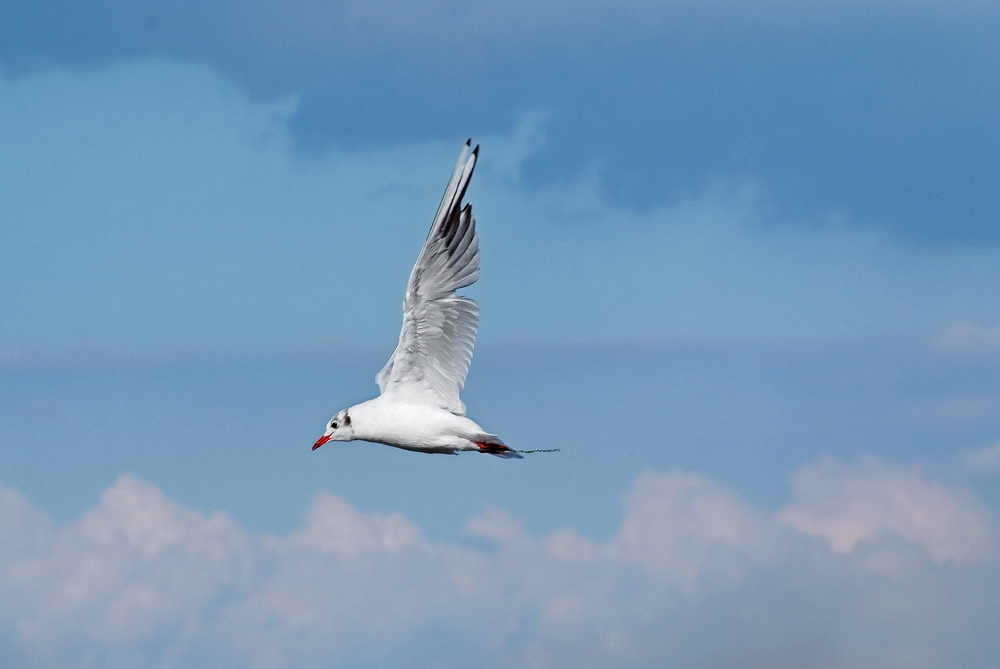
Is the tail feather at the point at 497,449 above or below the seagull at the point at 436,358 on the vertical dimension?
below

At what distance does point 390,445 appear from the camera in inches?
1087

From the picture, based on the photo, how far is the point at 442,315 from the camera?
26484mm

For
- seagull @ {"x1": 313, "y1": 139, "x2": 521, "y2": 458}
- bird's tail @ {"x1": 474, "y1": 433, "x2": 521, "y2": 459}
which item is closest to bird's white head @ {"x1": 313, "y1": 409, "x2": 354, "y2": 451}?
seagull @ {"x1": 313, "y1": 139, "x2": 521, "y2": 458}

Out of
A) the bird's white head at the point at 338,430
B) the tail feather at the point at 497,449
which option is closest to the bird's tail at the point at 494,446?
the tail feather at the point at 497,449

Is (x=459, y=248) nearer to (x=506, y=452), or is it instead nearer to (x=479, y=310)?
(x=479, y=310)

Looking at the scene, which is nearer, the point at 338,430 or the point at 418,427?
the point at 418,427

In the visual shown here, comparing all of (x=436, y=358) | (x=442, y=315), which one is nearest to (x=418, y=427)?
(x=436, y=358)

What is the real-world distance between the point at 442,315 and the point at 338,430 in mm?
3067

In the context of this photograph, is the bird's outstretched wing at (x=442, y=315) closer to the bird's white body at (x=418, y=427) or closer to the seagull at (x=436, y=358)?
the seagull at (x=436, y=358)

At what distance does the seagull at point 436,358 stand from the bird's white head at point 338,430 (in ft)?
0.06

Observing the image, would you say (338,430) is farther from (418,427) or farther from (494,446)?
(494,446)

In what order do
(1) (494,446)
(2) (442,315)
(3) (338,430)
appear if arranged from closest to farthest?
(2) (442,315)
(1) (494,446)
(3) (338,430)

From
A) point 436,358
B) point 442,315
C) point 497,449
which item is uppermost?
point 442,315

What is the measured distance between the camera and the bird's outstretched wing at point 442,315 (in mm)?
25953
